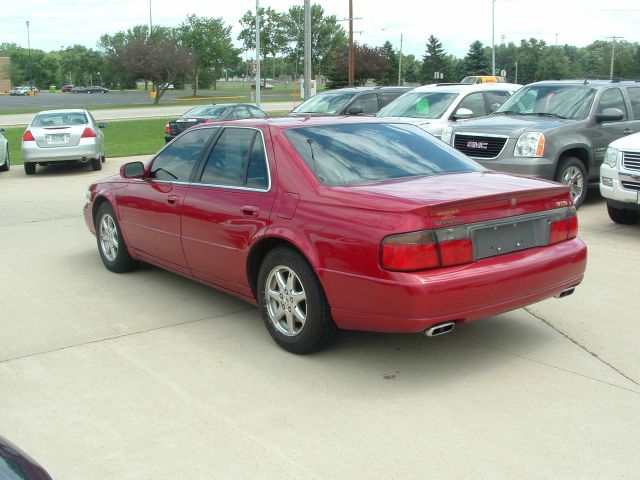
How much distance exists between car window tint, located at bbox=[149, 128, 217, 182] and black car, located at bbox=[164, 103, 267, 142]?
16.3 metres

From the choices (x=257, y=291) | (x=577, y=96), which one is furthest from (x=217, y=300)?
(x=577, y=96)

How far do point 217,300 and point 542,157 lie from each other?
5.62 meters

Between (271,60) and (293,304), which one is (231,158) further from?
(271,60)

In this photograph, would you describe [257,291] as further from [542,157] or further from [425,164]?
[542,157]

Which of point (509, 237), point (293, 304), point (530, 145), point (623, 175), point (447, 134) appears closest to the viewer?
point (509, 237)

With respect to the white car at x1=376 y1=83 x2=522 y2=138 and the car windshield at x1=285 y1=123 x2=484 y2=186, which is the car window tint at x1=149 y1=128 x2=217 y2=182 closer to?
the car windshield at x1=285 y1=123 x2=484 y2=186

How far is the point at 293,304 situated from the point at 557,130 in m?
6.79

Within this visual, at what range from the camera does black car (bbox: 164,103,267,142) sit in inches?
887

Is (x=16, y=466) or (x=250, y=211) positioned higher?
(x=250, y=211)

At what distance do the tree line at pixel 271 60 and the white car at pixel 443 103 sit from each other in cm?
5150

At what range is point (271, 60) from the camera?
141m

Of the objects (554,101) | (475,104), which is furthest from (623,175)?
(475,104)

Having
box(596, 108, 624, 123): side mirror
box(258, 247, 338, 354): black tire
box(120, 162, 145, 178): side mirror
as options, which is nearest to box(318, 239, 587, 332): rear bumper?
box(258, 247, 338, 354): black tire

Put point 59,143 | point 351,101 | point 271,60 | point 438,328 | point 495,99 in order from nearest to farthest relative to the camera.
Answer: point 438,328
point 495,99
point 351,101
point 59,143
point 271,60
